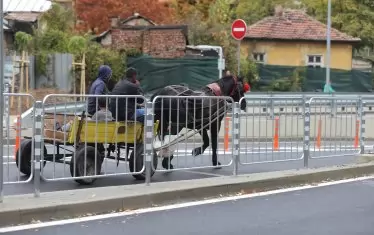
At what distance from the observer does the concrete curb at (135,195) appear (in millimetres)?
8297

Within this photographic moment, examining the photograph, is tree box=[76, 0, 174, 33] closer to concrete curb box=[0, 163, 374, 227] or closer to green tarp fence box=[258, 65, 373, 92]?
green tarp fence box=[258, 65, 373, 92]

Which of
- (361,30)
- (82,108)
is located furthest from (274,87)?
(82,108)

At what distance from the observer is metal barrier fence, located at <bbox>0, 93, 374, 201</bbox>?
10.0m

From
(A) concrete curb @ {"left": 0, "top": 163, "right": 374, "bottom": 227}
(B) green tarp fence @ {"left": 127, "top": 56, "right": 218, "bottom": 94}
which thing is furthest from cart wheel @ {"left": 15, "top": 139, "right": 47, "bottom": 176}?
(B) green tarp fence @ {"left": 127, "top": 56, "right": 218, "bottom": 94}

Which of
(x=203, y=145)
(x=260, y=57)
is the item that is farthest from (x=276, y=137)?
(x=260, y=57)

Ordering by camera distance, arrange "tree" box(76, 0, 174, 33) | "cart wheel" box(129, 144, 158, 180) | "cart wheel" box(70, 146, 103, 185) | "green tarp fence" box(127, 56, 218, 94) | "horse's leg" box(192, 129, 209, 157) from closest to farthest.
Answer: "cart wheel" box(70, 146, 103, 185)
"cart wheel" box(129, 144, 158, 180)
"horse's leg" box(192, 129, 209, 157)
"green tarp fence" box(127, 56, 218, 94)
"tree" box(76, 0, 174, 33)

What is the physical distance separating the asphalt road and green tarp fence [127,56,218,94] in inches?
685

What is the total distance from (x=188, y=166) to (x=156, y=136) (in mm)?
692

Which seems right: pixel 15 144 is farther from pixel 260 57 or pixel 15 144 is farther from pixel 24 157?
pixel 260 57

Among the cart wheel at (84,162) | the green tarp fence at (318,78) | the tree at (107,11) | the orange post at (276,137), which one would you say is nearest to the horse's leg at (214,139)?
the orange post at (276,137)

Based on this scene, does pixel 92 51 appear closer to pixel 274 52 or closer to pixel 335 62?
pixel 274 52

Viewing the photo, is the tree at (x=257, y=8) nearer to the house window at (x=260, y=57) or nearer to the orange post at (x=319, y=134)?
the house window at (x=260, y=57)

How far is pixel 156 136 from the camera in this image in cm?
1094

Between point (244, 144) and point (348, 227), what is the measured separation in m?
3.75
